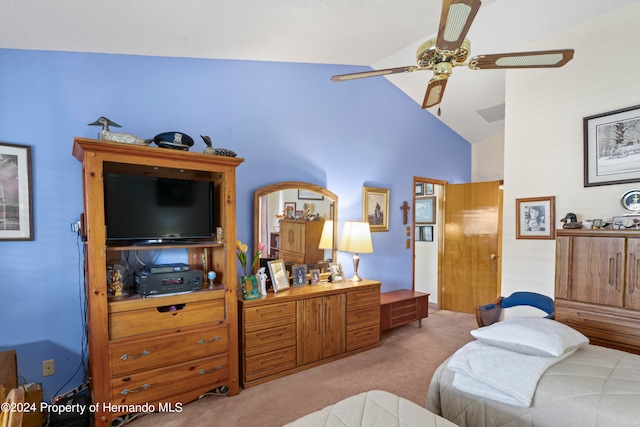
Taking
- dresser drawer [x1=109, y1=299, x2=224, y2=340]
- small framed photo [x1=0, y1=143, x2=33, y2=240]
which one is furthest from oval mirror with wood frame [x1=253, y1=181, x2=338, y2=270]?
small framed photo [x1=0, y1=143, x2=33, y2=240]

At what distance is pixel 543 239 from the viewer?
3088mm

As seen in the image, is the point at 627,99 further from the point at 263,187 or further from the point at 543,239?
the point at 263,187

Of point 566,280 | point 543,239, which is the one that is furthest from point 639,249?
point 543,239

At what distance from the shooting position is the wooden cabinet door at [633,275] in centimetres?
220

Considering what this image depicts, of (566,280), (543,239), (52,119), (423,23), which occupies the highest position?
(423,23)

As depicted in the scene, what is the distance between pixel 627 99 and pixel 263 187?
3.24 m

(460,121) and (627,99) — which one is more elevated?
(460,121)

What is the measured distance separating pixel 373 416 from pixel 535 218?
2.79m

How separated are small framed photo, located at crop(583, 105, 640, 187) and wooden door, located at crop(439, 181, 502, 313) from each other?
1684 millimetres

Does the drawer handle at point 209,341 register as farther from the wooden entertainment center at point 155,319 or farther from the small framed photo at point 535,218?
the small framed photo at point 535,218

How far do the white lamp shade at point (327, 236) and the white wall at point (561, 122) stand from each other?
6.26 feet

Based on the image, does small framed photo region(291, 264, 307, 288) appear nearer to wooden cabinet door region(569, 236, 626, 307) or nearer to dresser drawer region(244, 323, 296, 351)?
dresser drawer region(244, 323, 296, 351)

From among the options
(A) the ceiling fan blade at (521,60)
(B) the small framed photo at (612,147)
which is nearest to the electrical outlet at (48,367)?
(A) the ceiling fan blade at (521,60)

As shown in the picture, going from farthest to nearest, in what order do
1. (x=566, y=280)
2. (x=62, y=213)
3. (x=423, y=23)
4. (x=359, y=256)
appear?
(x=359, y=256) → (x=423, y=23) → (x=566, y=280) → (x=62, y=213)
